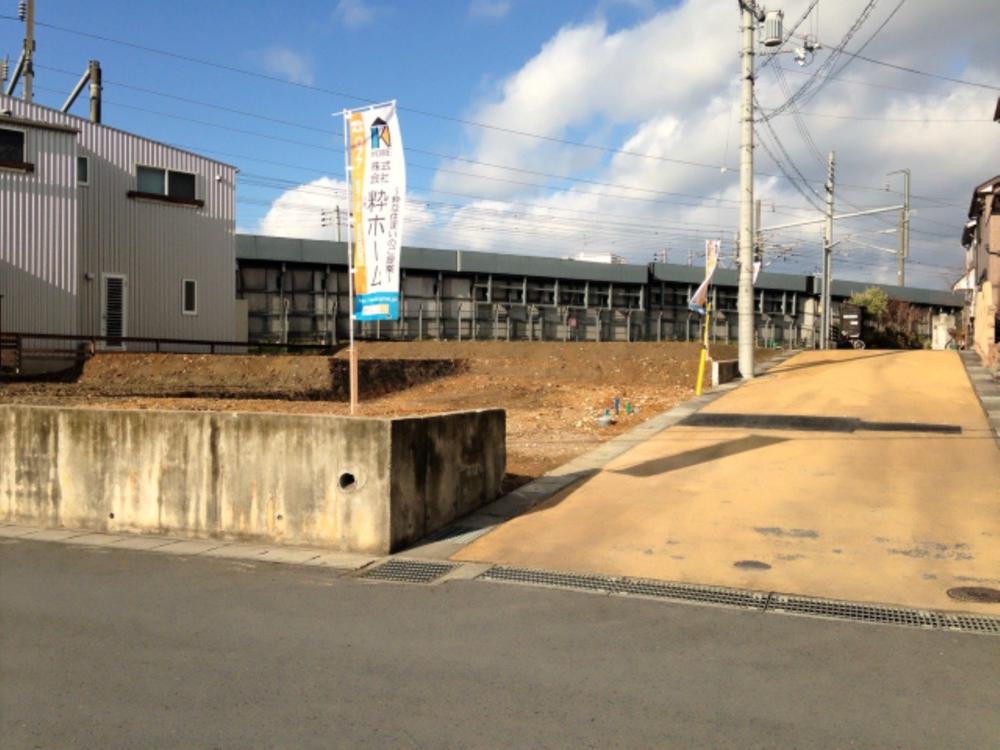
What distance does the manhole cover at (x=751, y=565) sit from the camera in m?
7.63

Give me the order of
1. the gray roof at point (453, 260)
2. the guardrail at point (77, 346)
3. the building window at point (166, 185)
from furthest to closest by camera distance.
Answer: the gray roof at point (453, 260)
the building window at point (166, 185)
the guardrail at point (77, 346)

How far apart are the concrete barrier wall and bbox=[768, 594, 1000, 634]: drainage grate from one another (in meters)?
3.63

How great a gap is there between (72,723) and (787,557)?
19.3 ft

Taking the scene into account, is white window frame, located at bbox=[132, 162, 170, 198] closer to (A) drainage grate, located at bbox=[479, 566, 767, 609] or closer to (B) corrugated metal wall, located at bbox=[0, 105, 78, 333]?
(B) corrugated metal wall, located at bbox=[0, 105, 78, 333]

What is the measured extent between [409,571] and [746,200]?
20.1m

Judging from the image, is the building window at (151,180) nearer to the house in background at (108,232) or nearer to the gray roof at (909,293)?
the house in background at (108,232)

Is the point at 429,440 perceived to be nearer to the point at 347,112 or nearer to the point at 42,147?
the point at 347,112

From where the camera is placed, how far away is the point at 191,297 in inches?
1202

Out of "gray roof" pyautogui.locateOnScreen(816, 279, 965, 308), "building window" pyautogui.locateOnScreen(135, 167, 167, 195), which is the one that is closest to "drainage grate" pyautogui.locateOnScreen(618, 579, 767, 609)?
"building window" pyautogui.locateOnScreen(135, 167, 167, 195)

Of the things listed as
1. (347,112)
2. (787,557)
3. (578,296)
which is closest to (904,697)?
(787,557)

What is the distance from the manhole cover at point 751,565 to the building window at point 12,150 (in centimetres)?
2396

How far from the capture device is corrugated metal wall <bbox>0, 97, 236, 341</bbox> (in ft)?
91.1

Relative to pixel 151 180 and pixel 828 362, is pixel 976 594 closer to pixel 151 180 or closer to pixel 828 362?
pixel 828 362

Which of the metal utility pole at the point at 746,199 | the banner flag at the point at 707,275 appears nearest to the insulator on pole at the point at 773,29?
the metal utility pole at the point at 746,199
